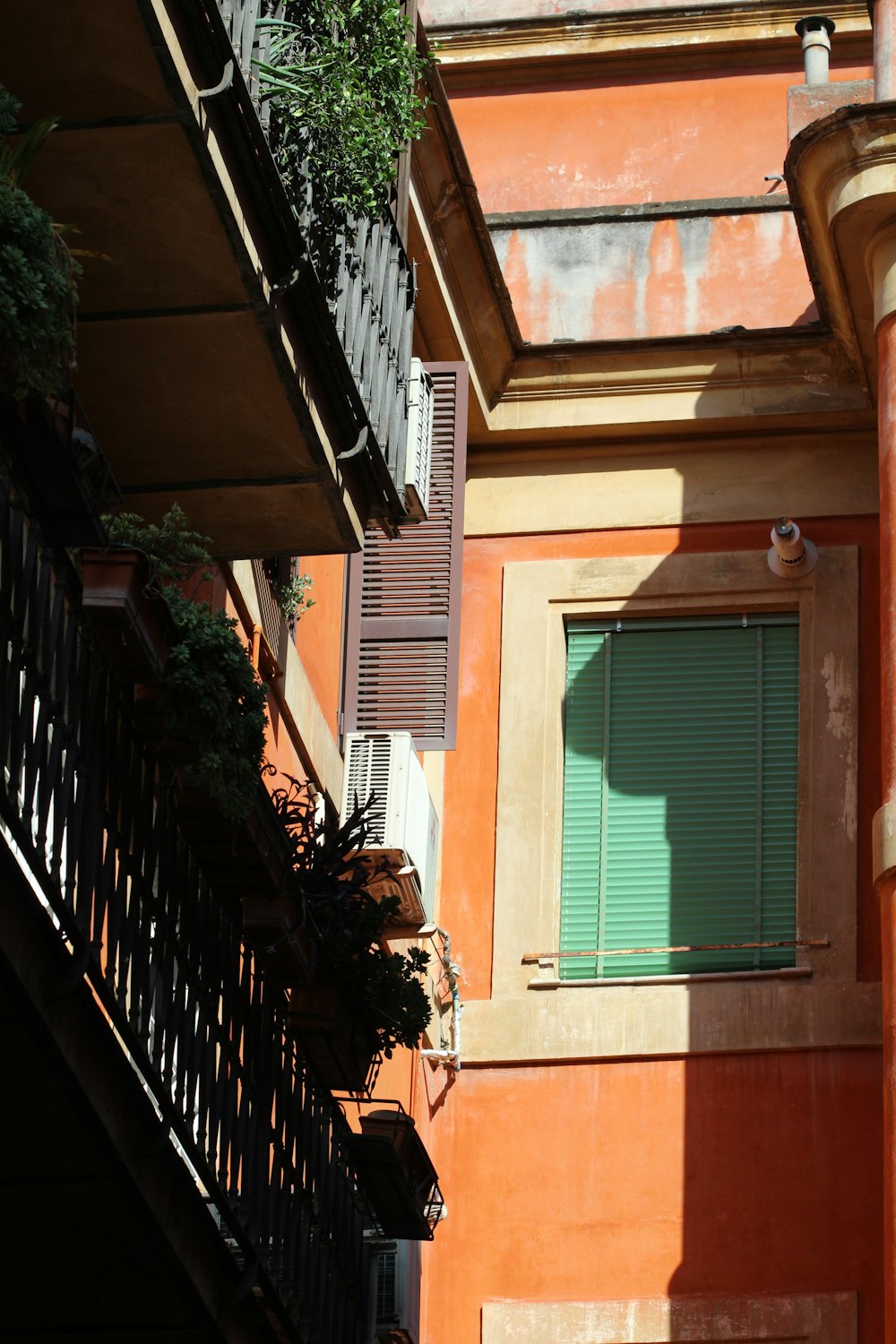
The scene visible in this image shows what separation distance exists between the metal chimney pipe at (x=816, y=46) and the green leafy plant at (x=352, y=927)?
5954 mm

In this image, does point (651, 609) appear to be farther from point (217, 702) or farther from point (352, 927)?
point (217, 702)

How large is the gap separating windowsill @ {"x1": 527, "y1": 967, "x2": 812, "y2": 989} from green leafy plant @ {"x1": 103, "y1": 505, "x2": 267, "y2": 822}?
5.99 m

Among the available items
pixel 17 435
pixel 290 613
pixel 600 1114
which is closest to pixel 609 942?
pixel 600 1114

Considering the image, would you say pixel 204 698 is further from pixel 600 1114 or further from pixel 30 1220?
pixel 600 1114

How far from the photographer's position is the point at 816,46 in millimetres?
14664

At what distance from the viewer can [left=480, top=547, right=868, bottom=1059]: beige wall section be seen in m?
13.9

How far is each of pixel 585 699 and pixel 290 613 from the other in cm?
332

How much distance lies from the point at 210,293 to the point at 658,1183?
6263 millimetres

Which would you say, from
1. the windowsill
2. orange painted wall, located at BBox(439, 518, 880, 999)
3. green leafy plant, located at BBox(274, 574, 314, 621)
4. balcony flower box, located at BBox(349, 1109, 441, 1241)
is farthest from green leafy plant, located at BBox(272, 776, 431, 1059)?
orange painted wall, located at BBox(439, 518, 880, 999)

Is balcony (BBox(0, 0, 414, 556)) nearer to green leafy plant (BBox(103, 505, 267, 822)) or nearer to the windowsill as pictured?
green leafy plant (BBox(103, 505, 267, 822))

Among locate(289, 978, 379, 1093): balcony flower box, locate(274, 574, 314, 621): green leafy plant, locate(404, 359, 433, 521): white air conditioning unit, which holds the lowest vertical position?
locate(289, 978, 379, 1093): balcony flower box

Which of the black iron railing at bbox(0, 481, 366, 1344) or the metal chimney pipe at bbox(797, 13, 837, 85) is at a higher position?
the metal chimney pipe at bbox(797, 13, 837, 85)

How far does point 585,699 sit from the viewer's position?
1496 centimetres

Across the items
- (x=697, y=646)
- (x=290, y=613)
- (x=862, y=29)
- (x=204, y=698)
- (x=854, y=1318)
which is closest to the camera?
(x=204, y=698)
